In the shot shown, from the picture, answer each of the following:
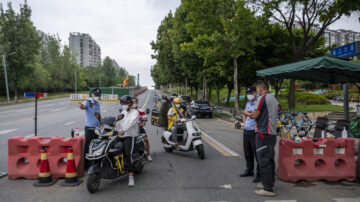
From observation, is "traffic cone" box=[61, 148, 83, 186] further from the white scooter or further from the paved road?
the white scooter

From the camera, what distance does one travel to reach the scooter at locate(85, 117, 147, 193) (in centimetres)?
460

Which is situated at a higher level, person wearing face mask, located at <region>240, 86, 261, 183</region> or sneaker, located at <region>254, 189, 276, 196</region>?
person wearing face mask, located at <region>240, 86, 261, 183</region>

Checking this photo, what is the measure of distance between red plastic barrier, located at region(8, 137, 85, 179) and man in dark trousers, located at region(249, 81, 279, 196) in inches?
138

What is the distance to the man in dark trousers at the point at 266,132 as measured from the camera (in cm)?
468

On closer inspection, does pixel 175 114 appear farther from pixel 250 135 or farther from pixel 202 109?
pixel 202 109

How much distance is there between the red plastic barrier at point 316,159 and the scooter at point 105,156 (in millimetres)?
3045

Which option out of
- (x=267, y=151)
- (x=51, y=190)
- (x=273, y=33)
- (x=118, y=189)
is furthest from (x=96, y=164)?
(x=273, y=33)

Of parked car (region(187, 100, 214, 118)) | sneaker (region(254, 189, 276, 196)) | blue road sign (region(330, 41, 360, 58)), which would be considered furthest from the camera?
parked car (region(187, 100, 214, 118))

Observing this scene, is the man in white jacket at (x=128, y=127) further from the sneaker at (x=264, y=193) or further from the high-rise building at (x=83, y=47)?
the high-rise building at (x=83, y=47)

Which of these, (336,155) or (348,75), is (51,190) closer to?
(336,155)

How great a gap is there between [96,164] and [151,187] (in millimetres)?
1086

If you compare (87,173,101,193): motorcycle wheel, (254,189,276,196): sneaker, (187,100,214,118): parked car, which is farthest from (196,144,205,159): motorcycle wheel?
(187,100,214,118): parked car

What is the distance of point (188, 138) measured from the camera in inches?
285

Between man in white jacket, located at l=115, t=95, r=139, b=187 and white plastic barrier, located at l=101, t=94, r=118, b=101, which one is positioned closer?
man in white jacket, located at l=115, t=95, r=139, b=187
